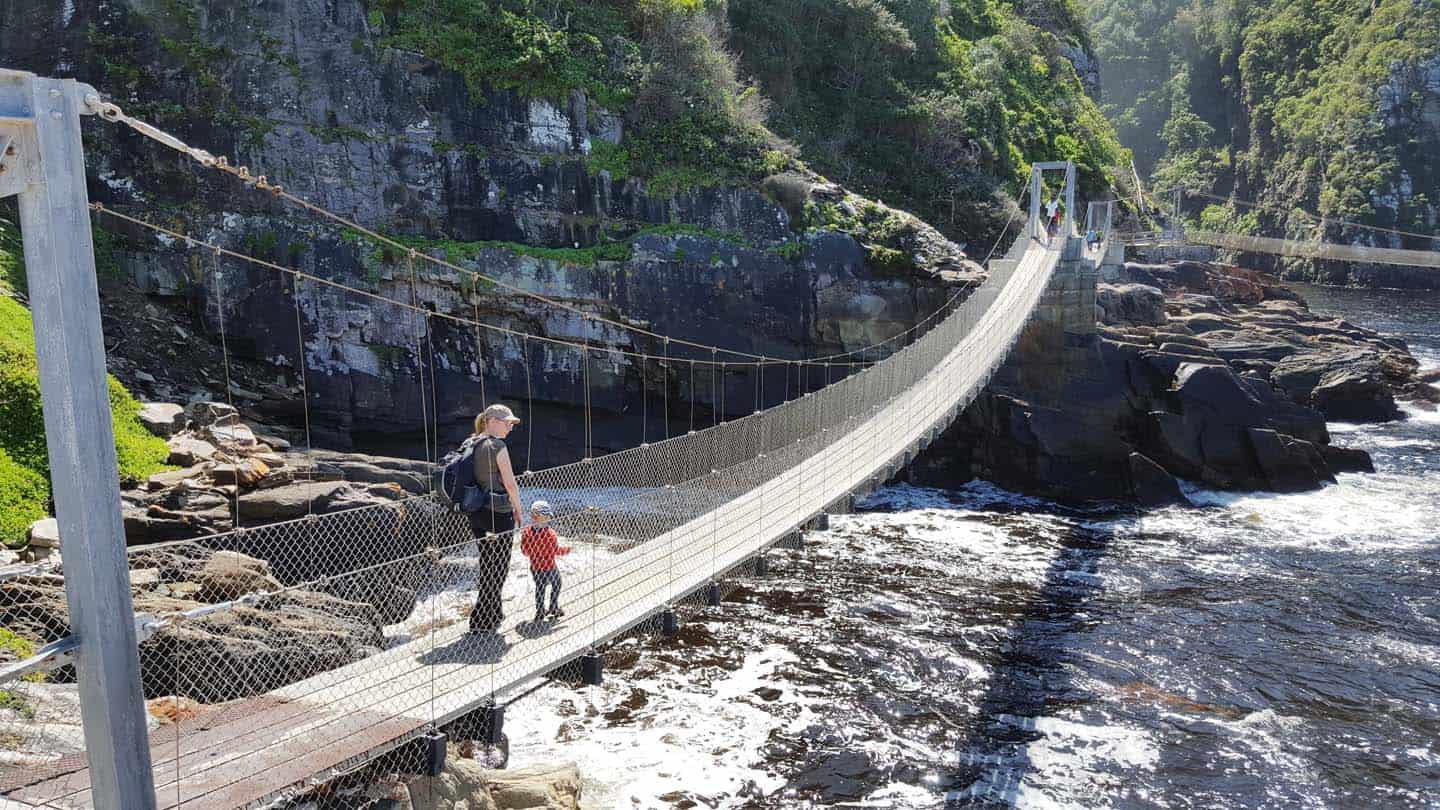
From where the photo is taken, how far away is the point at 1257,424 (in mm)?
12328

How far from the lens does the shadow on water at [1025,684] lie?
19.5 ft

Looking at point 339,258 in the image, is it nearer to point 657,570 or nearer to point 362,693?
point 657,570

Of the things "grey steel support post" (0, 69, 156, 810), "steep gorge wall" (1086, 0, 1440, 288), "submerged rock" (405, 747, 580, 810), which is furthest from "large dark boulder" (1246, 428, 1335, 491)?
"steep gorge wall" (1086, 0, 1440, 288)

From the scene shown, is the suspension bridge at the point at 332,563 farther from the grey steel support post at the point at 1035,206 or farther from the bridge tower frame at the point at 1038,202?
the grey steel support post at the point at 1035,206

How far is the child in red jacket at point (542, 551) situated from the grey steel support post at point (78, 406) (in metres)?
2.07

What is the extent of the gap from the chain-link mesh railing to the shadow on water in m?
1.58

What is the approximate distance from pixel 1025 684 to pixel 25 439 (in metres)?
6.66

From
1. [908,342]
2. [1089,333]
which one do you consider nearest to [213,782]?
[908,342]

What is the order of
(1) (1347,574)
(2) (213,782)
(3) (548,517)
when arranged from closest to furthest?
(2) (213,782) < (3) (548,517) < (1) (1347,574)

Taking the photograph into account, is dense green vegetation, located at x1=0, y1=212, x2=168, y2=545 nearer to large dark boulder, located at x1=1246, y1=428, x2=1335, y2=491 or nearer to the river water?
the river water

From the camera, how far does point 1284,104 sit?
1522 inches

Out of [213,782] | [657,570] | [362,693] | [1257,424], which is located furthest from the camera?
[1257,424]

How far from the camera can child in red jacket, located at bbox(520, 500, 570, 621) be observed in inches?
184

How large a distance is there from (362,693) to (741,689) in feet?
10.8
